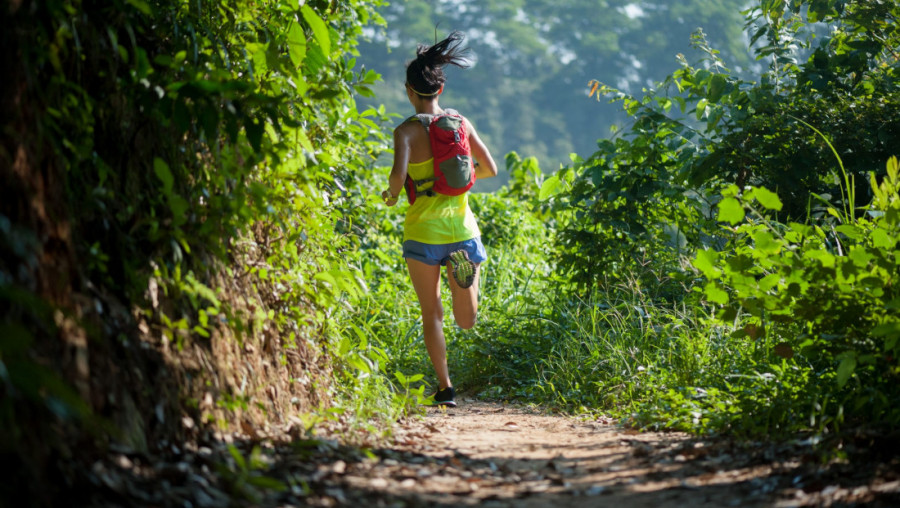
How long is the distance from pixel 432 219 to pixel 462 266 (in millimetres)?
328

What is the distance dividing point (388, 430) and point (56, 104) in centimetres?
189

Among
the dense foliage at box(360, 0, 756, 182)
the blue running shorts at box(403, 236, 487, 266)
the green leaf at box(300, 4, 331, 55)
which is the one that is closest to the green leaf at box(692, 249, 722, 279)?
the blue running shorts at box(403, 236, 487, 266)

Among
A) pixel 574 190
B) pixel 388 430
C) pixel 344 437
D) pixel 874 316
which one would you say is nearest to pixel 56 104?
pixel 344 437

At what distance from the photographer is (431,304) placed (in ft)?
15.1

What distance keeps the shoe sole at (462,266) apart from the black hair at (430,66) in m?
0.95

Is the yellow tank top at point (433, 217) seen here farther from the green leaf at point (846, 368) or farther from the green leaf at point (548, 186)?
the green leaf at point (846, 368)

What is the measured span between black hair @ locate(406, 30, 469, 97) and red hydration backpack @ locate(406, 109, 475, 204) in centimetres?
18

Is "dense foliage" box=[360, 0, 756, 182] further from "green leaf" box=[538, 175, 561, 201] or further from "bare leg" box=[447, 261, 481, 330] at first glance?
"bare leg" box=[447, 261, 481, 330]

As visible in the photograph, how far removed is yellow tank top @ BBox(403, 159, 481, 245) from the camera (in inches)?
177

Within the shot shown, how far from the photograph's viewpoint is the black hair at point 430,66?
14.9 ft

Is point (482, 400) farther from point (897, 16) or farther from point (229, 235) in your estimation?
point (897, 16)

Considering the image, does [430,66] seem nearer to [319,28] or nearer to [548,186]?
[319,28]

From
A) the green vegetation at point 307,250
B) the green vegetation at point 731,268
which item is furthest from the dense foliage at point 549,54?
the green vegetation at point 307,250

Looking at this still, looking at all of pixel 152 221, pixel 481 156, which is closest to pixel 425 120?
pixel 481 156
